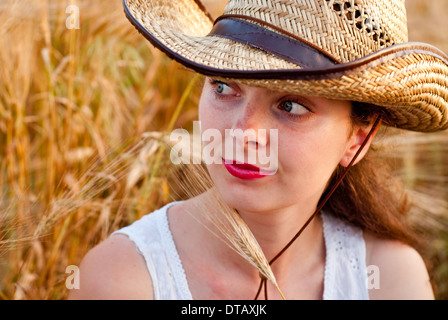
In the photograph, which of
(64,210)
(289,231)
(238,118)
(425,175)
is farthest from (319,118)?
(425,175)

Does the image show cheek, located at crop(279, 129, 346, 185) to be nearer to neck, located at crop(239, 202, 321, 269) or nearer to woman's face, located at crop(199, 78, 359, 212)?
→ woman's face, located at crop(199, 78, 359, 212)

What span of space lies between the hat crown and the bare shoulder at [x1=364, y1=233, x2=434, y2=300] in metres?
0.87

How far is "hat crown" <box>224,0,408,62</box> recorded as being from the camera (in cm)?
120

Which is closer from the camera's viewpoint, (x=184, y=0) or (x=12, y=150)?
(x=184, y=0)

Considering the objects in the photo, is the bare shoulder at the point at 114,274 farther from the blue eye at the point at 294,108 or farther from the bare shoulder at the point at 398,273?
the bare shoulder at the point at 398,273

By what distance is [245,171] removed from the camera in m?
1.32

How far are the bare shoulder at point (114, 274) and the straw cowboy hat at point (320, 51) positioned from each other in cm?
66

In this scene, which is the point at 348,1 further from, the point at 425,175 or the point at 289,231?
the point at 425,175

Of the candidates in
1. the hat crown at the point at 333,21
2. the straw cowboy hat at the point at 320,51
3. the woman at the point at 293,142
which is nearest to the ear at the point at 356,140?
the woman at the point at 293,142

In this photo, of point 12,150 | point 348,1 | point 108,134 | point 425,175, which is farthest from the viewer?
point 425,175

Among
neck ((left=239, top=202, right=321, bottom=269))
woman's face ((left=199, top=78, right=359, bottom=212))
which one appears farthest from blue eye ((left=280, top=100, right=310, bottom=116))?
neck ((left=239, top=202, right=321, bottom=269))

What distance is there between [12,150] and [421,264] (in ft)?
5.10

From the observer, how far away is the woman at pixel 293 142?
3.87 feet

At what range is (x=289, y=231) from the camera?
1.66m
